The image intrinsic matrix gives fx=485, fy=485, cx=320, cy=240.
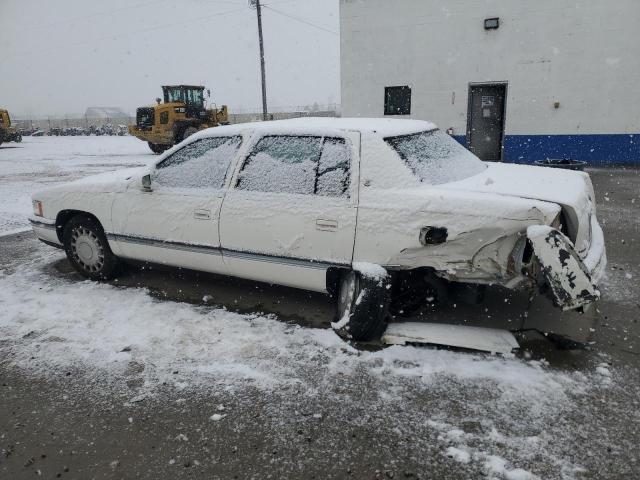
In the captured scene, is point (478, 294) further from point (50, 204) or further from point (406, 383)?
point (50, 204)

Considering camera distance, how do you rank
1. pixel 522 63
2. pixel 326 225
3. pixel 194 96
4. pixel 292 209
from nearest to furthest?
pixel 326 225 < pixel 292 209 < pixel 522 63 < pixel 194 96

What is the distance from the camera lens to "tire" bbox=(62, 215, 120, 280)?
4867 millimetres

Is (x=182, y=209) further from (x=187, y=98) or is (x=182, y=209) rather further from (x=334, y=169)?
(x=187, y=98)

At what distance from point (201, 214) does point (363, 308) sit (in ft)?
5.39

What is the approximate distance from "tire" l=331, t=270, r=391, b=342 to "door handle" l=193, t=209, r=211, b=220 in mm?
1326

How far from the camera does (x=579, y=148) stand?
1332cm

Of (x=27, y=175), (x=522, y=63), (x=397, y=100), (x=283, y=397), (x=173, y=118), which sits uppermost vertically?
(x=522, y=63)

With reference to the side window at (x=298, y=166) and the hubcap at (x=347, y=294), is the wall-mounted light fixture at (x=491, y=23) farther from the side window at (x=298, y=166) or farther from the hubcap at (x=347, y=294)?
the hubcap at (x=347, y=294)

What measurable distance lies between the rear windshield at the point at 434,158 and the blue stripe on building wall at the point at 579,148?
34.6 ft

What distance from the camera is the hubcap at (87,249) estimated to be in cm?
491

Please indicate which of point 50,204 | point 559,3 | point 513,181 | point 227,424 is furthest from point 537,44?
point 227,424

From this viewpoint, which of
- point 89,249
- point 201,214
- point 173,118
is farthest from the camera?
point 173,118

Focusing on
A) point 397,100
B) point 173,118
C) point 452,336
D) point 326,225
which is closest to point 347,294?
point 326,225

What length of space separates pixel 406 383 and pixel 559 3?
514 inches
